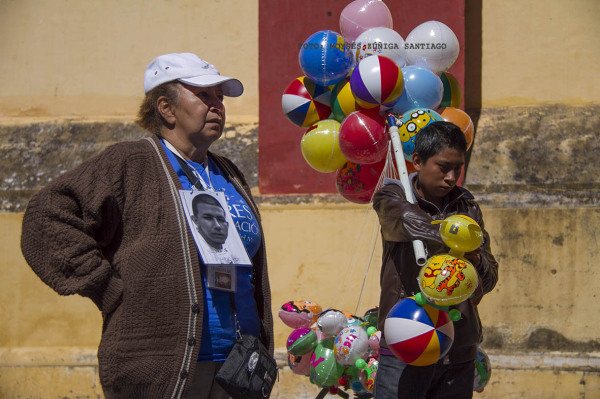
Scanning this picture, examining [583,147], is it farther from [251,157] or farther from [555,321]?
[251,157]

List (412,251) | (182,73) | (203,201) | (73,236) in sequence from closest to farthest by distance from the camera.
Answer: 1. (73,236)
2. (203,201)
3. (182,73)
4. (412,251)

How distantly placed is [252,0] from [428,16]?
1.51 metres

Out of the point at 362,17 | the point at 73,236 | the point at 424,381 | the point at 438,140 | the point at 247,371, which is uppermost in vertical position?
the point at 362,17

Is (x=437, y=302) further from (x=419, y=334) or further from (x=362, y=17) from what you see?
(x=362, y=17)

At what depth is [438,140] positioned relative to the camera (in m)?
3.11

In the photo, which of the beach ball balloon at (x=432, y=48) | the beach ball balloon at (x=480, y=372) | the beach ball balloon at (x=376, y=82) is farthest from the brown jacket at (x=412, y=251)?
the beach ball balloon at (x=432, y=48)

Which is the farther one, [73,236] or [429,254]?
[429,254]

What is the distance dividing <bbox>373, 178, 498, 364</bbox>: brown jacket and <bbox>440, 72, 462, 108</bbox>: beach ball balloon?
1.16 m

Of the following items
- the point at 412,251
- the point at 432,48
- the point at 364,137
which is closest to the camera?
the point at 412,251

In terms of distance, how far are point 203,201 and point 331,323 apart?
1.79 m

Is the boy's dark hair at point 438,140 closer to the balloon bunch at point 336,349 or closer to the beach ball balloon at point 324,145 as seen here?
the beach ball balloon at point 324,145

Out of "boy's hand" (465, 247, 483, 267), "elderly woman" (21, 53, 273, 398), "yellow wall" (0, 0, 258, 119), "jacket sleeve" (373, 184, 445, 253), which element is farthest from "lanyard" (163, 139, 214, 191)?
"yellow wall" (0, 0, 258, 119)

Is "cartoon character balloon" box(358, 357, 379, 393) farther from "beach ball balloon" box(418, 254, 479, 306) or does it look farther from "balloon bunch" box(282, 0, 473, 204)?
"beach ball balloon" box(418, 254, 479, 306)

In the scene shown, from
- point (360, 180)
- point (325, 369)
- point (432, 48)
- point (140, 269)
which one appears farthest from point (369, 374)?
point (140, 269)
